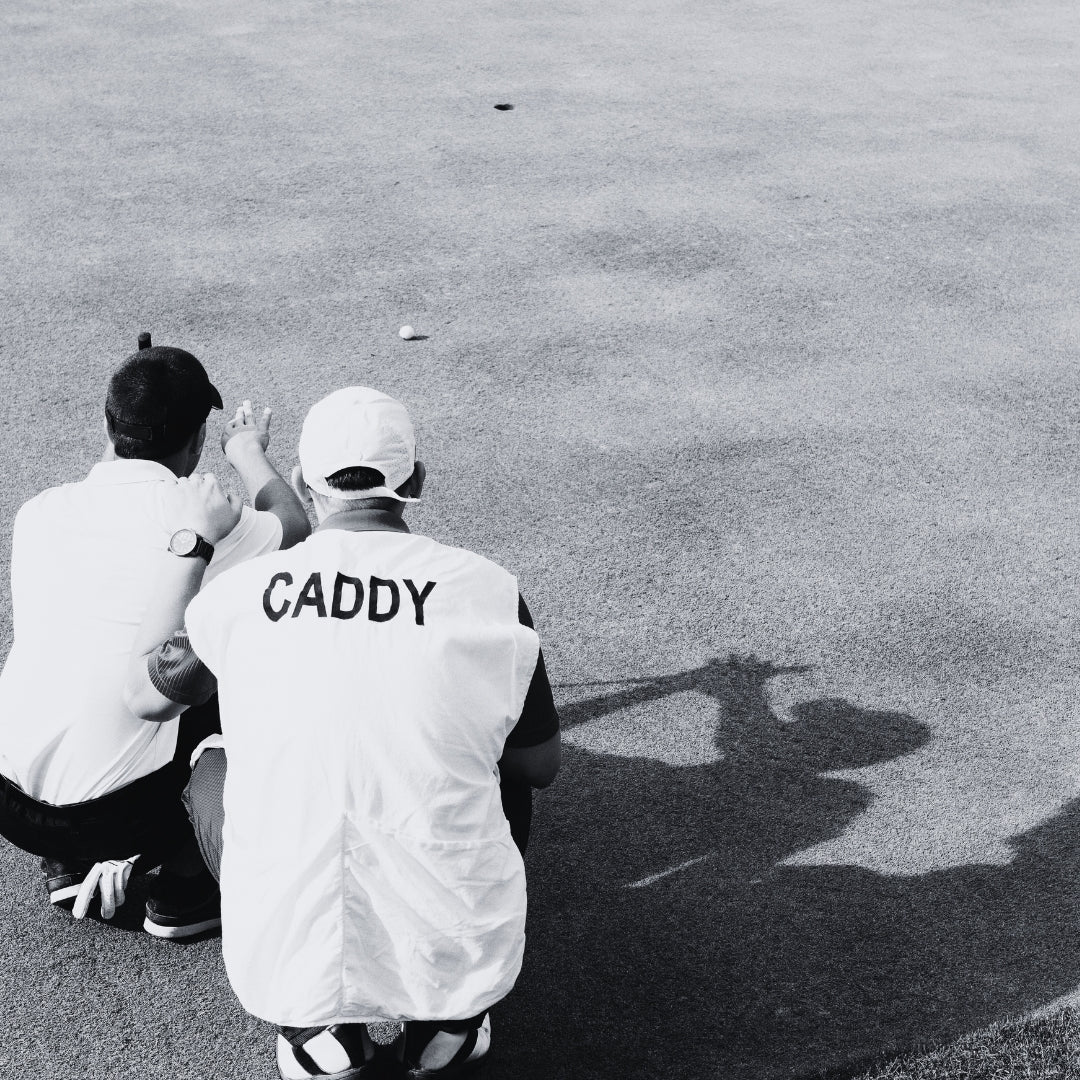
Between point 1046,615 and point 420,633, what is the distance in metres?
3.62

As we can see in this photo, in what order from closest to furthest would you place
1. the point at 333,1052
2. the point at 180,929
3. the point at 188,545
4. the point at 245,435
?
the point at 333,1052
the point at 188,545
the point at 180,929
the point at 245,435

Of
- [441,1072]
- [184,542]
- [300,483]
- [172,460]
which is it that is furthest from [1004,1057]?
[172,460]

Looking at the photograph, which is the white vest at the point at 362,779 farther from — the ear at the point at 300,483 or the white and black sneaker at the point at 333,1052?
the ear at the point at 300,483

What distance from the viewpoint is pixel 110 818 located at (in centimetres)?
359

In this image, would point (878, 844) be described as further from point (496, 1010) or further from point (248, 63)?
point (248, 63)

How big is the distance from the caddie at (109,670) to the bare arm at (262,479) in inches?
5.7

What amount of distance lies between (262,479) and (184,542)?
2.68 feet

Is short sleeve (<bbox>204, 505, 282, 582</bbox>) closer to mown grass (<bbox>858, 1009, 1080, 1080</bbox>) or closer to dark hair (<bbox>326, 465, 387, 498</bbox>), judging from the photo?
dark hair (<bbox>326, 465, 387, 498</bbox>)

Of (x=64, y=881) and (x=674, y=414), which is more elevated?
(x=674, y=414)

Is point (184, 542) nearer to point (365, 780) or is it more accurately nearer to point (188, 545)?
point (188, 545)

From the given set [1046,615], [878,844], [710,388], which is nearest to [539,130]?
[710,388]

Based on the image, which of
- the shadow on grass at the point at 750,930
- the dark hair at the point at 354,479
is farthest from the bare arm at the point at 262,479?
the shadow on grass at the point at 750,930

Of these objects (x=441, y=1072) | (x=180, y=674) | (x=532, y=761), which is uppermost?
(x=180, y=674)

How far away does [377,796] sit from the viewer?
2.80m
